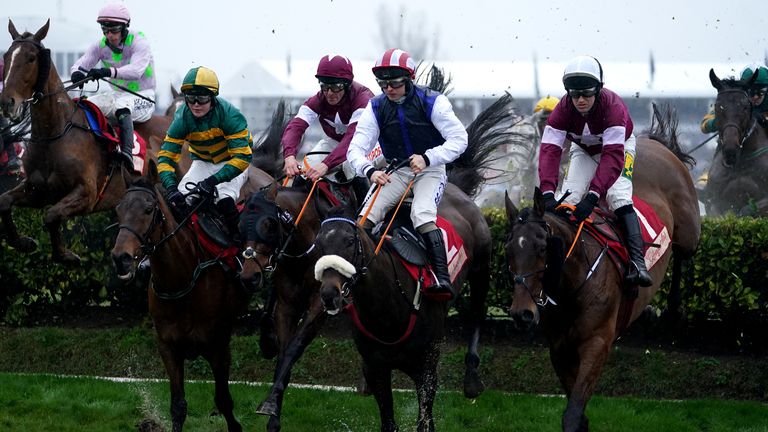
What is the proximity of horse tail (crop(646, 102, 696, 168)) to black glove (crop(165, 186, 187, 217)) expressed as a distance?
167 inches

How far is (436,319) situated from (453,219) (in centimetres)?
132

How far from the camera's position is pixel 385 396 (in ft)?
22.0

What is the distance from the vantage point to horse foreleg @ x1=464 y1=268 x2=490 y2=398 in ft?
26.0

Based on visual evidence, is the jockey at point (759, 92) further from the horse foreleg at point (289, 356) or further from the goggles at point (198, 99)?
the goggles at point (198, 99)

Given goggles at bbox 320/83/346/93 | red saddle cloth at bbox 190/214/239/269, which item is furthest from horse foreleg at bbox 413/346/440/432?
goggles at bbox 320/83/346/93

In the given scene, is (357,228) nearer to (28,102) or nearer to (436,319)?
(436,319)

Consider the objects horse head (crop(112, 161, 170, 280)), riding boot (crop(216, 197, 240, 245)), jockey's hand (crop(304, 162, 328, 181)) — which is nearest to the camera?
horse head (crop(112, 161, 170, 280))

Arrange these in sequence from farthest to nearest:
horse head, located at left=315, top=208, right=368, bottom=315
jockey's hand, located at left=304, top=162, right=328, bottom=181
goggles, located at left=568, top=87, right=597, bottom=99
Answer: jockey's hand, located at left=304, top=162, right=328, bottom=181, goggles, located at left=568, top=87, right=597, bottom=99, horse head, located at left=315, top=208, right=368, bottom=315

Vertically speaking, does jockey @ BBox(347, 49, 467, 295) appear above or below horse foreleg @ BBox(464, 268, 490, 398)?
above

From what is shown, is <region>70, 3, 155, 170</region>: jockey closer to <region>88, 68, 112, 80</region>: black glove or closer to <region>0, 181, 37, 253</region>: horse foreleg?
<region>88, 68, 112, 80</region>: black glove

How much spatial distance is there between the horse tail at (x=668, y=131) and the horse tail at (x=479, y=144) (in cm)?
131

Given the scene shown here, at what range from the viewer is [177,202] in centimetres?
727

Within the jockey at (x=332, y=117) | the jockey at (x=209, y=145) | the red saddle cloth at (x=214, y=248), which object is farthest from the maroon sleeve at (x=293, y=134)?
the red saddle cloth at (x=214, y=248)

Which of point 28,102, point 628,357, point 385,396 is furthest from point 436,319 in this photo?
point 28,102
